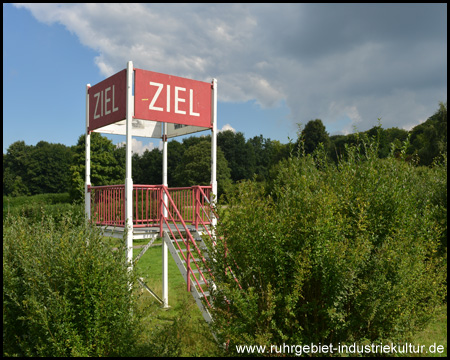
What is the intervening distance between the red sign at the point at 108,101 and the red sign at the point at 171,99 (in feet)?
1.31

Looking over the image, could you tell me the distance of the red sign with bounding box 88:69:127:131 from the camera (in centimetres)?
945

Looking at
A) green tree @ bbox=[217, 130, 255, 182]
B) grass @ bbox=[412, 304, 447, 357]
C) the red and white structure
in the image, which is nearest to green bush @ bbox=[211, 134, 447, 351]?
grass @ bbox=[412, 304, 447, 357]

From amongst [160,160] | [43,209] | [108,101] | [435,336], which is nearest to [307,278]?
[43,209]

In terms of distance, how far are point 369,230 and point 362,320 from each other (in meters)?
1.77

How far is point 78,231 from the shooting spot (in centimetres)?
662

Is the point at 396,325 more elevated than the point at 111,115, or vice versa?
the point at 111,115

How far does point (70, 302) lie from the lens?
555 cm

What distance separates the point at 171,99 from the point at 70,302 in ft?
18.9

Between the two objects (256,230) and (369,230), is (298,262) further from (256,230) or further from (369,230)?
(369,230)

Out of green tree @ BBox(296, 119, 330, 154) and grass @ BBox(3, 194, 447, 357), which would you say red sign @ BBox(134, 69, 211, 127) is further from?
green tree @ BBox(296, 119, 330, 154)

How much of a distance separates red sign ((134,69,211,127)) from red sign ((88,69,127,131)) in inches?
15.7

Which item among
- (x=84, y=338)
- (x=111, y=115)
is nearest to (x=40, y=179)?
(x=111, y=115)

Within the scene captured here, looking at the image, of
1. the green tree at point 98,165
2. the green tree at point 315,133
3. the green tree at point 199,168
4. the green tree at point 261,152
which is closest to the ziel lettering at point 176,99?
the green tree at point 98,165

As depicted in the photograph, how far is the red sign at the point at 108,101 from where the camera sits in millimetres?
9445
